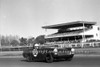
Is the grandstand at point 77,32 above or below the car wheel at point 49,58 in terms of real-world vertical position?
above

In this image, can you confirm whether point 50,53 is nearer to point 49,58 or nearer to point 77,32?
point 49,58

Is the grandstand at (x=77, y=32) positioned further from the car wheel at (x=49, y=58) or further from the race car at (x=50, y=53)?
the car wheel at (x=49, y=58)

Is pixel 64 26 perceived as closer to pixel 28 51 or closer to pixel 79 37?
pixel 79 37

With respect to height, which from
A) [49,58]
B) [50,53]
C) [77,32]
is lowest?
[49,58]

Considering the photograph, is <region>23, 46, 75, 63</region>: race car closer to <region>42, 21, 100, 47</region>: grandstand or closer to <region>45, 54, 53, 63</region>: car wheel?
<region>45, 54, 53, 63</region>: car wheel

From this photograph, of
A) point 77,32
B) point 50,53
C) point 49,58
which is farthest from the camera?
point 77,32

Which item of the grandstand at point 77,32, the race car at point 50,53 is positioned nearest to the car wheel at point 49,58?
the race car at point 50,53

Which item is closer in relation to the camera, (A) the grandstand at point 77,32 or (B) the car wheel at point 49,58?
(B) the car wheel at point 49,58

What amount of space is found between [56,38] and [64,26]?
20.5 ft

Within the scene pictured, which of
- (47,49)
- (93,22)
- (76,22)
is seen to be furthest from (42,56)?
(93,22)

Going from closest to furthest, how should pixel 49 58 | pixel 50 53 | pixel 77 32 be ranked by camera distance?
1. pixel 50 53
2. pixel 49 58
3. pixel 77 32

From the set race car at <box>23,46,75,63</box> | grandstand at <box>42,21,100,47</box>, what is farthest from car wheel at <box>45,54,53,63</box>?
grandstand at <box>42,21,100,47</box>

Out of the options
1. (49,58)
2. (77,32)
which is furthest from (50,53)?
(77,32)

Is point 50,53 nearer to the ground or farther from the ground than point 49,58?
farther from the ground
